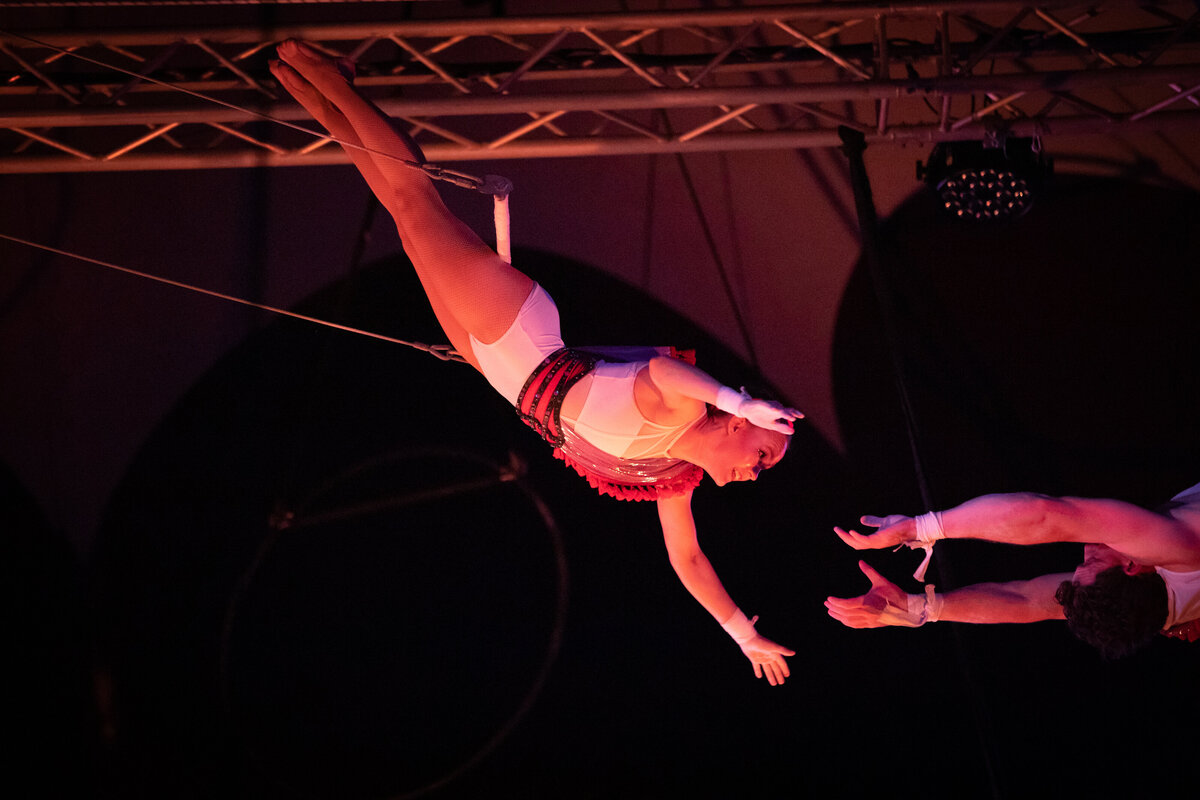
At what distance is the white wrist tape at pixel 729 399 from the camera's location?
2.50 meters

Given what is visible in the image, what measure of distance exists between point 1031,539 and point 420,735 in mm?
2718

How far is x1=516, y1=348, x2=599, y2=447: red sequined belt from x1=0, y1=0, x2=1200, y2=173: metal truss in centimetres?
111

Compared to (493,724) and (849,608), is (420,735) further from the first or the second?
(849,608)

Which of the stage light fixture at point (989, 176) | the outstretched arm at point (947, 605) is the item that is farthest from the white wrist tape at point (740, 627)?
the stage light fixture at point (989, 176)

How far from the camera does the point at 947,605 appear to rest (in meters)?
3.22

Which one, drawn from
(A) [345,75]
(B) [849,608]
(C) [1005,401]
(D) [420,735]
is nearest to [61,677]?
(D) [420,735]

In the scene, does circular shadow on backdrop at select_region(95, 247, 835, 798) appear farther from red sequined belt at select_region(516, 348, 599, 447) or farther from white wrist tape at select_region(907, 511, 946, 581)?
white wrist tape at select_region(907, 511, 946, 581)

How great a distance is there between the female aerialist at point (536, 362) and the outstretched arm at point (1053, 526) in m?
0.47

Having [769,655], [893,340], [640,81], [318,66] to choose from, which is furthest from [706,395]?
[640,81]

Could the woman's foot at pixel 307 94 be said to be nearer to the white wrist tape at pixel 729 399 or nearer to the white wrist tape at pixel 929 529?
the white wrist tape at pixel 729 399

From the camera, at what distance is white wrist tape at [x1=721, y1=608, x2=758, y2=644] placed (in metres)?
3.39

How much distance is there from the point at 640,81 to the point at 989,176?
1.48 meters

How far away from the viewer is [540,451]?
4316mm

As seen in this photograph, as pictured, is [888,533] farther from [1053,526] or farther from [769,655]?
[769,655]
